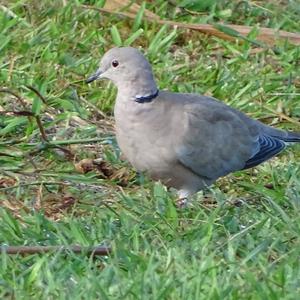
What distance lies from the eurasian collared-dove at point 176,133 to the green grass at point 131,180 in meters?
0.11

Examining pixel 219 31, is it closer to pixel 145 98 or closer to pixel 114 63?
pixel 114 63

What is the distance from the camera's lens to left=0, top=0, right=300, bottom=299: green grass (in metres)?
4.67

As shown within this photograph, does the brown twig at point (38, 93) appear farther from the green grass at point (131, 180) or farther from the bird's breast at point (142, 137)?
the bird's breast at point (142, 137)

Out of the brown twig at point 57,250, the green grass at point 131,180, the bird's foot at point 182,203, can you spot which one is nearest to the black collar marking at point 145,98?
the green grass at point 131,180

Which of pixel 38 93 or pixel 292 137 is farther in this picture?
pixel 292 137

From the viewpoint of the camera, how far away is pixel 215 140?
6348 mm

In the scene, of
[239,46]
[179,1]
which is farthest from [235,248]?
[179,1]

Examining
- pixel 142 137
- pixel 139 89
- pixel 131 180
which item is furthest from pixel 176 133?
pixel 131 180

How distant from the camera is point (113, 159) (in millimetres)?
6559

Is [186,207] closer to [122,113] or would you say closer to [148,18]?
[122,113]

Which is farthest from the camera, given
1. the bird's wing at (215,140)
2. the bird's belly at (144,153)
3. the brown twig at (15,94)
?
the brown twig at (15,94)

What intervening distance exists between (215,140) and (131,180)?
448 mm

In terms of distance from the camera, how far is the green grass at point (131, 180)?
184 inches

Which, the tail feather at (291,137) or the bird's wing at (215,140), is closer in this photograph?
the bird's wing at (215,140)
